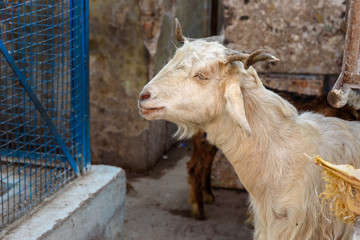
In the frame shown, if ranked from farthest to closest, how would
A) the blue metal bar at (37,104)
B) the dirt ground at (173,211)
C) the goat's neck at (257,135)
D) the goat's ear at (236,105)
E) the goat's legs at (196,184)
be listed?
the goat's legs at (196,184) → the dirt ground at (173,211) → the blue metal bar at (37,104) → the goat's neck at (257,135) → the goat's ear at (236,105)

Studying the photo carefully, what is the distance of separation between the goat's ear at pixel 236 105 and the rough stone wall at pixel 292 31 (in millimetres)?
2320

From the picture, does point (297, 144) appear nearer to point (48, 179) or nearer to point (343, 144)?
point (343, 144)

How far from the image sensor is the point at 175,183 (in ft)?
19.8

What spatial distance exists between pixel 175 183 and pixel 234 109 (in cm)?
333

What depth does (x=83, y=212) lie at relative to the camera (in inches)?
155

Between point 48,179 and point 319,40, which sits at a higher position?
point 319,40

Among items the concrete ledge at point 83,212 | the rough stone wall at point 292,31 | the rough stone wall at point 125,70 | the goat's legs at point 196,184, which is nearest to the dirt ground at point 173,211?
the goat's legs at point 196,184

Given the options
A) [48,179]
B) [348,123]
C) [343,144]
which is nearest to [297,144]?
[343,144]

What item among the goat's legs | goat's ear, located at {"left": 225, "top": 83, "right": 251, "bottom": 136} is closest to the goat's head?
goat's ear, located at {"left": 225, "top": 83, "right": 251, "bottom": 136}

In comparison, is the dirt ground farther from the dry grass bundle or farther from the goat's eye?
the dry grass bundle

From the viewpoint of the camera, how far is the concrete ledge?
3535mm

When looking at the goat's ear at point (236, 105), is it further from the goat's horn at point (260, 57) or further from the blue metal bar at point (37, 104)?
the blue metal bar at point (37, 104)

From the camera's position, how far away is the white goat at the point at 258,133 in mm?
2955

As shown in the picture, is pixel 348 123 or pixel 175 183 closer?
pixel 348 123
